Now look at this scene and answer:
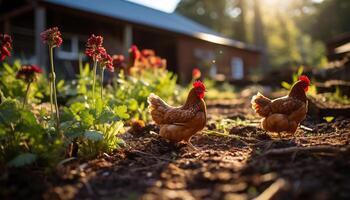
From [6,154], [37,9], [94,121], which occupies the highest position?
[37,9]

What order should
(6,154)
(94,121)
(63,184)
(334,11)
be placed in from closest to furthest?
(63,184)
(6,154)
(94,121)
(334,11)

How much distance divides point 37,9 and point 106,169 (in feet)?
29.7

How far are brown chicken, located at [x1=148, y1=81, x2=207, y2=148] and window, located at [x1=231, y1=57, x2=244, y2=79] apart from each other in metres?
20.2

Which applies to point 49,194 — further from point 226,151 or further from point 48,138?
point 226,151

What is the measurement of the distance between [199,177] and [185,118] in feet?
3.11

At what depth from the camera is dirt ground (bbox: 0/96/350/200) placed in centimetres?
178

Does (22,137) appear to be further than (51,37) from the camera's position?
No

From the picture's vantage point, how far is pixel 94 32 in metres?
15.2

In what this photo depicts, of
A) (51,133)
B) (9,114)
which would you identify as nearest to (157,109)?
(51,133)

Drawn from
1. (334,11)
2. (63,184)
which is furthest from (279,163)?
(334,11)

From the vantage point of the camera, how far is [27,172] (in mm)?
2143

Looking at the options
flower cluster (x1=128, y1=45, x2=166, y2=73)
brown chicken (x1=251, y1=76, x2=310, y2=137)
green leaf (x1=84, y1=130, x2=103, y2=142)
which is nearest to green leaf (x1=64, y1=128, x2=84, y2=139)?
green leaf (x1=84, y1=130, x2=103, y2=142)

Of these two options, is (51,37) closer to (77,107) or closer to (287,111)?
(77,107)

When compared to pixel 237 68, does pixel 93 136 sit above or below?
below
